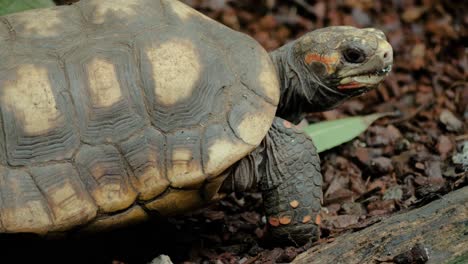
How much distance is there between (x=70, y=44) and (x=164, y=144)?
33.0 inches

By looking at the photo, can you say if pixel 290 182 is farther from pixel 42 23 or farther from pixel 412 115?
pixel 412 115

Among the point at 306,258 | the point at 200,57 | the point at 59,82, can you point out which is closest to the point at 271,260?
the point at 306,258

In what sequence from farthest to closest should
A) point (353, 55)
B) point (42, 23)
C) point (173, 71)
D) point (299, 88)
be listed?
1. point (299, 88)
2. point (353, 55)
3. point (42, 23)
4. point (173, 71)

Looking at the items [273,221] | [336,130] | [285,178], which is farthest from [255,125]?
[336,130]

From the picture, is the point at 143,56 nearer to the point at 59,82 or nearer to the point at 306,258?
the point at 59,82

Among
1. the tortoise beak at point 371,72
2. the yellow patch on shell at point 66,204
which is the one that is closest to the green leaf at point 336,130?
the tortoise beak at point 371,72

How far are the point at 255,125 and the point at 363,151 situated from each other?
1.83 metres

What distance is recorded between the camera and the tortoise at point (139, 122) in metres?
4.03

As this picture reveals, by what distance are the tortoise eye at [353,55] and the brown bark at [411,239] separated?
42.1 inches

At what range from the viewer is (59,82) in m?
4.11

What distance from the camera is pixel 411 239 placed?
4.12 metres

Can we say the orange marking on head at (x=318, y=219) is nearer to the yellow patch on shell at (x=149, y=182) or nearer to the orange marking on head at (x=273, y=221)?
the orange marking on head at (x=273, y=221)

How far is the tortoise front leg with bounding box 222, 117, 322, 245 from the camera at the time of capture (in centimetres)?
457

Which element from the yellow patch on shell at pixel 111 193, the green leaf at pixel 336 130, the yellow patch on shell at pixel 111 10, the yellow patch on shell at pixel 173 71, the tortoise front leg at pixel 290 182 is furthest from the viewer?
the green leaf at pixel 336 130
